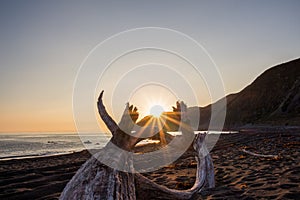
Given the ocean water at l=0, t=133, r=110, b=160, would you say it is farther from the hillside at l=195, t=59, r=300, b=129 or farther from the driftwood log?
the hillside at l=195, t=59, r=300, b=129

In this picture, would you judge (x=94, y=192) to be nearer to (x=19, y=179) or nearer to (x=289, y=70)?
(x=19, y=179)

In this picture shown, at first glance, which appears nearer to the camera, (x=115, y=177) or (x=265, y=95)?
(x=115, y=177)

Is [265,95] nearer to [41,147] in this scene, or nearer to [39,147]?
[41,147]

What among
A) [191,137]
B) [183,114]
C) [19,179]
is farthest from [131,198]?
[19,179]

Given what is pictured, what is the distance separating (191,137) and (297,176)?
3.11 m

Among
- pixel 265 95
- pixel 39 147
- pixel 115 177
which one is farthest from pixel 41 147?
pixel 265 95

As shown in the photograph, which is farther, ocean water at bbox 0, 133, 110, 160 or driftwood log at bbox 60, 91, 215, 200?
ocean water at bbox 0, 133, 110, 160

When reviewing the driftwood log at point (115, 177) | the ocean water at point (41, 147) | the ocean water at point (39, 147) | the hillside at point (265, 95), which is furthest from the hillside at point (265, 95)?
the driftwood log at point (115, 177)

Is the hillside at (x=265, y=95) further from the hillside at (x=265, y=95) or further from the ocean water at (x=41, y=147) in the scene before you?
the ocean water at (x=41, y=147)

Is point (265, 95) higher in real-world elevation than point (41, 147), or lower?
higher

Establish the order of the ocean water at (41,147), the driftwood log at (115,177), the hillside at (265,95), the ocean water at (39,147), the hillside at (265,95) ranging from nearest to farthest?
1. the driftwood log at (115,177)
2. the ocean water at (41,147)
3. the ocean water at (39,147)
4. the hillside at (265,95)
5. the hillside at (265,95)

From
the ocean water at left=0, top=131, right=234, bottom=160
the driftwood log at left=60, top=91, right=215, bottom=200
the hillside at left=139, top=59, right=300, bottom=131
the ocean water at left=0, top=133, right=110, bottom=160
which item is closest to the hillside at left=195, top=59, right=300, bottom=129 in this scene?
the hillside at left=139, top=59, right=300, bottom=131

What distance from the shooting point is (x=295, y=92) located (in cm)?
7756

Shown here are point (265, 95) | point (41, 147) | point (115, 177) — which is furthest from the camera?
point (265, 95)
